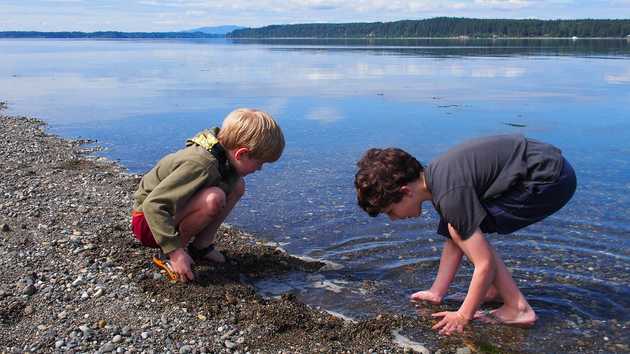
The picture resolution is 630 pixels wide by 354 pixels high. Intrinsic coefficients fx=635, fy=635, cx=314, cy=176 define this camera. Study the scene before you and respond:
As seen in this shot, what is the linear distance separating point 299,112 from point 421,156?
600cm

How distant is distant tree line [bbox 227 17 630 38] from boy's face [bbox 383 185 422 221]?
115 metres

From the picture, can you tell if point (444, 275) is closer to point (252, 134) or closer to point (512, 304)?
point (512, 304)

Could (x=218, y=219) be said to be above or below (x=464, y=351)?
above

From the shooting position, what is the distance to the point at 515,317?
454 centimetres

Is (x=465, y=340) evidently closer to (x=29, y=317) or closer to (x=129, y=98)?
(x=29, y=317)

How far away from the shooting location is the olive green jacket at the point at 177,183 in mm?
4469

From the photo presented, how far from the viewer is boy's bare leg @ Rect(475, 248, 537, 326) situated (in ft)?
14.8

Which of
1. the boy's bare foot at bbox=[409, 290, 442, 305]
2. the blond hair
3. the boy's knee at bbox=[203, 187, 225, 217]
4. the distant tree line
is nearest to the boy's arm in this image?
the boy's bare foot at bbox=[409, 290, 442, 305]

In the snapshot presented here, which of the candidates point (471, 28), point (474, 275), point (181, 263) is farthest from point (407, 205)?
point (471, 28)

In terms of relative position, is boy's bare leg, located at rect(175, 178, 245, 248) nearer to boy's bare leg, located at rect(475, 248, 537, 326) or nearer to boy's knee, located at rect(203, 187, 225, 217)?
boy's knee, located at rect(203, 187, 225, 217)

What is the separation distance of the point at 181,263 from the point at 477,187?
2.18m

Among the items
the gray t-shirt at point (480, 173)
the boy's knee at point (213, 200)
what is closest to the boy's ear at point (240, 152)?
the boy's knee at point (213, 200)

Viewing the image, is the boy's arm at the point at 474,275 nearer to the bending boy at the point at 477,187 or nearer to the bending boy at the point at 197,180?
the bending boy at the point at 477,187

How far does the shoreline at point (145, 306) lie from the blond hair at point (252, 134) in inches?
41.8
